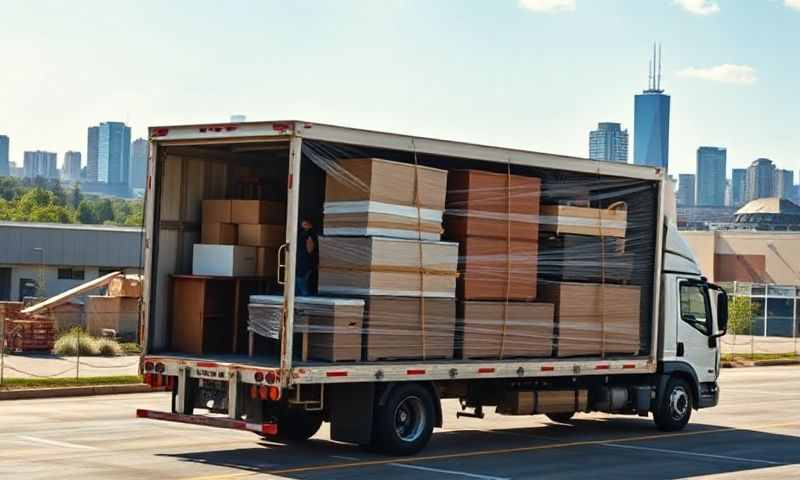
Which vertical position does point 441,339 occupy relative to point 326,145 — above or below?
below

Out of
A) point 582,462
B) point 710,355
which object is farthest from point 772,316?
point 582,462

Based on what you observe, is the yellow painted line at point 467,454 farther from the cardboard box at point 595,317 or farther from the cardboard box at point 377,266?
the cardboard box at point 377,266

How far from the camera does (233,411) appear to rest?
49.8 feet

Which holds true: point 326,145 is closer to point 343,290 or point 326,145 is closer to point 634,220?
point 343,290

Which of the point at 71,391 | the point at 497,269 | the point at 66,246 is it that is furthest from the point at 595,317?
the point at 66,246

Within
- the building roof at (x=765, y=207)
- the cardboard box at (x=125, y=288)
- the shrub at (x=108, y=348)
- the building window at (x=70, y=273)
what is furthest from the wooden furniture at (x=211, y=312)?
the building roof at (x=765, y=207)

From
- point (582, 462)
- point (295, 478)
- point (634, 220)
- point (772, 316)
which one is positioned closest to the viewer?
point (295, 478)

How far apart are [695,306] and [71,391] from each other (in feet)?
36.4

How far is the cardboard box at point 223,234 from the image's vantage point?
658 inches

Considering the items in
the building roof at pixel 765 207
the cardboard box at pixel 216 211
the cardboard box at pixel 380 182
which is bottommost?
the cardboard box at pixel 216 211

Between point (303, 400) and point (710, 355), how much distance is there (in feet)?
27.3

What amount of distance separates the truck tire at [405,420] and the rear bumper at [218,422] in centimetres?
131

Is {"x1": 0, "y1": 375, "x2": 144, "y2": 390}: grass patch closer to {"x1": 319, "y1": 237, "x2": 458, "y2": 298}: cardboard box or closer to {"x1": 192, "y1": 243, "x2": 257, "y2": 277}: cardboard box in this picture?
{"x1": 192, "y1": 243, "x2": 257, "y2": 277}: cardboard box

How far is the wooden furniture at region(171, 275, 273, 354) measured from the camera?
16531 millimetres
